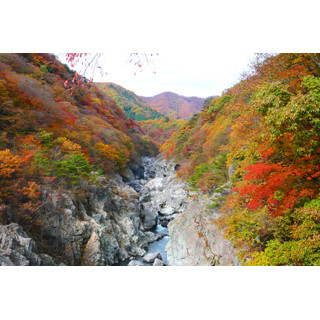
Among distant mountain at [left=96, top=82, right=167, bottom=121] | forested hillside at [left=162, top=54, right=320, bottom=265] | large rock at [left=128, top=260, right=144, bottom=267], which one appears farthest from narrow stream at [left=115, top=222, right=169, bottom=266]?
distant mountain at [left=96, top=82, right=167, bottom=121]

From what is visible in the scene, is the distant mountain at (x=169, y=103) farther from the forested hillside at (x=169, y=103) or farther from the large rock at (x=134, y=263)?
Answer: the large rock at (x=134, y=263)

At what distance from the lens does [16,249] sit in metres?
5.97

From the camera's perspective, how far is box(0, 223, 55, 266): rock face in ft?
18.1

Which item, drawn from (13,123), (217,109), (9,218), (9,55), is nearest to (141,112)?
(217,109)

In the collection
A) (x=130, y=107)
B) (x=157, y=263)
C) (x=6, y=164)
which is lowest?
(x=157, y=263)

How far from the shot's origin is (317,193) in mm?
5023

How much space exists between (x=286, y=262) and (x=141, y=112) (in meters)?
90.6

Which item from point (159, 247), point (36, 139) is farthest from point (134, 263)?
point (36, 139)

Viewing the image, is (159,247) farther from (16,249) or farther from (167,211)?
(16,249)

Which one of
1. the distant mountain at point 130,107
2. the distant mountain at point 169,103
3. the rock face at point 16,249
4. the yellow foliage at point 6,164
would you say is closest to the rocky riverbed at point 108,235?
the rock face at point 16,249

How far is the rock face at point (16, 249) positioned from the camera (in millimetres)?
5527

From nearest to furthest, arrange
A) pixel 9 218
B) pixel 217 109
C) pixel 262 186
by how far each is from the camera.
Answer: pixel 262 186 → pixel 9 218 → pixel 217 109
